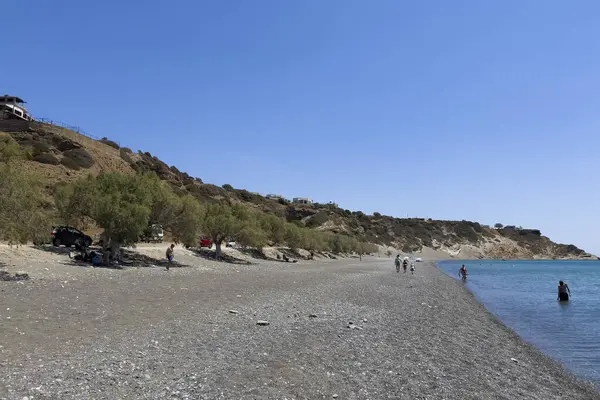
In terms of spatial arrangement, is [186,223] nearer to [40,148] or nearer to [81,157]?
[81,157]

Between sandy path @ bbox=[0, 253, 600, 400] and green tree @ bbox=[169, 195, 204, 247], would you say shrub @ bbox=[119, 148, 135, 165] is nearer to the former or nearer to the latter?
green tree @ bbox=[169, 195, 204, 247]

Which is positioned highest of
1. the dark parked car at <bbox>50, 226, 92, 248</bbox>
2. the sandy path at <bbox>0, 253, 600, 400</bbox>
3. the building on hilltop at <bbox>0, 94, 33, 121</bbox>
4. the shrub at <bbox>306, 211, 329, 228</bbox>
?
the building on hilltop at <bbox>0, 94, 33, 121</bbox>

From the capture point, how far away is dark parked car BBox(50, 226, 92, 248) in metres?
37.8

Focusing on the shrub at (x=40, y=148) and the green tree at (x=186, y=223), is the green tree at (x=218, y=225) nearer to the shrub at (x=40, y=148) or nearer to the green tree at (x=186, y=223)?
the green tree at (x=186, y=223)

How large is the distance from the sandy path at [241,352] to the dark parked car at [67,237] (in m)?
17.9

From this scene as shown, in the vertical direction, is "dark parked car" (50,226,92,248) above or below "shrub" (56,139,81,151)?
below

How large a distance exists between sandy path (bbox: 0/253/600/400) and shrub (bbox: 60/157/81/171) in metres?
61.4

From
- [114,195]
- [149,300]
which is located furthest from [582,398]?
[114,195]

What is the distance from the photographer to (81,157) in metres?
80.8

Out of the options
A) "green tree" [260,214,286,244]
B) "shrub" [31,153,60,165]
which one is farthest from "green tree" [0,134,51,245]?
"shrub" [31,153,60,165]

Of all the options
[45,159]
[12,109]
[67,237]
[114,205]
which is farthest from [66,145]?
[114,205]

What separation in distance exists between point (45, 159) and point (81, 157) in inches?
264

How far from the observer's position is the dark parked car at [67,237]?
37.8 m

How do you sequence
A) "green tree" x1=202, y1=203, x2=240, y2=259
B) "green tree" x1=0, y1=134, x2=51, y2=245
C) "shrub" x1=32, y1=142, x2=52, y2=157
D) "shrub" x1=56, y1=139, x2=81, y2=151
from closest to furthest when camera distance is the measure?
"green tree" x1=0, y1=134, x2=51, y2=245 → "green tree" x1=202, y1=203, x2=240, y2=259 → "shrub" x1=32, y1=142, x2=52, y2=157 → "shrub" x1=56, y1=139, x2=81, y2=151
